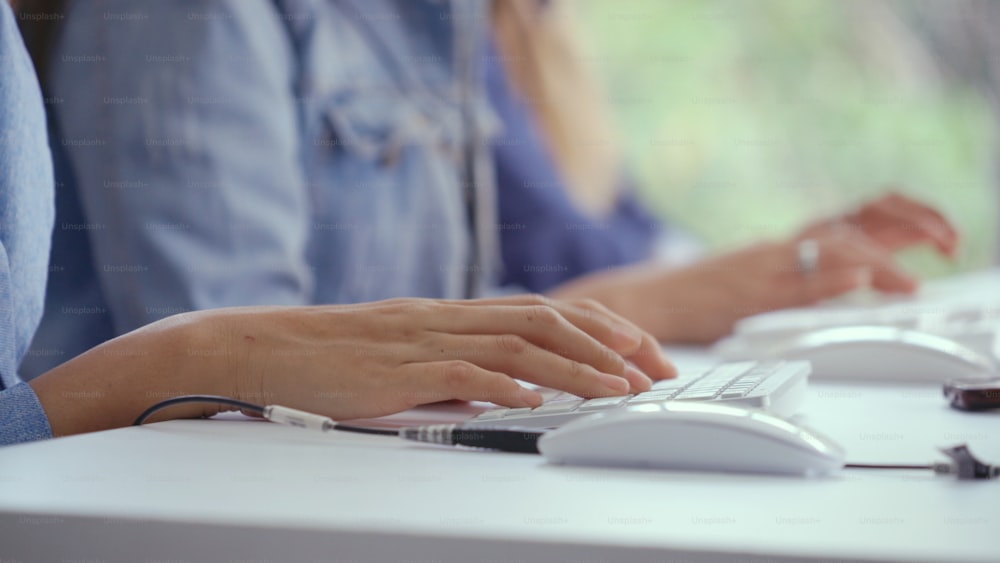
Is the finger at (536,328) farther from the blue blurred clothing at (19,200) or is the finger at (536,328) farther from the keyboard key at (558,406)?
the blue blurred clothing at (19,200)

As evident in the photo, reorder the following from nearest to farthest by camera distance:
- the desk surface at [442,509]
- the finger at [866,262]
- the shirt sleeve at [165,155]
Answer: the desk surface at [442,509] < the shirt sleeve at [165,155] < the finger at [866,262]

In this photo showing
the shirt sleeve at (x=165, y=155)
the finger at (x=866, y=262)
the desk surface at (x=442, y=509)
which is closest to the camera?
the desk surface at (x=442, y=509)

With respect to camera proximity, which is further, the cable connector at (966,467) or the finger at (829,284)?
the finger at (829,284)

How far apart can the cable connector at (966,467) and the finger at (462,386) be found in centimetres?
23

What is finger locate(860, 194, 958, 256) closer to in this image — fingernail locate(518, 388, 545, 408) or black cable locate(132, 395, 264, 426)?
fingernail locate(518, 388, 545, 408)

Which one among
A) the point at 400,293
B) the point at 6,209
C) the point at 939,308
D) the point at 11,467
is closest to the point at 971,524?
the point at 11,467

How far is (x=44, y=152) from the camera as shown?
702mm

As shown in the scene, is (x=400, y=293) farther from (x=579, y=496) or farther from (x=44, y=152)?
(x=579, y=496)

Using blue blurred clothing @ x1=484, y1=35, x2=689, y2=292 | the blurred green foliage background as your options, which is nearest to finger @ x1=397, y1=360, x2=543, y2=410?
blue blurred clothing @ x1=484, y1=35, x2=689, y2=292

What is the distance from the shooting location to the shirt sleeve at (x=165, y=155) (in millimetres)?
1060

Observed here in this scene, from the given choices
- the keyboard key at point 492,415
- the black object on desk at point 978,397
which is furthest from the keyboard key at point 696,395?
the black object on desk at point 978,397

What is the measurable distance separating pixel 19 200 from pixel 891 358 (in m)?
0.73

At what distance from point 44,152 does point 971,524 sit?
2.14 ft

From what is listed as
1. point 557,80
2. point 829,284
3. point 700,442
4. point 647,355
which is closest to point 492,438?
point 700,442
